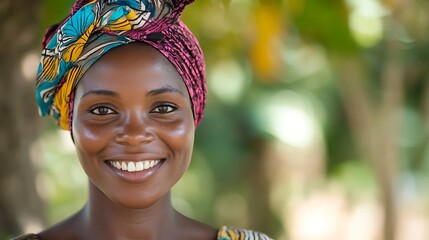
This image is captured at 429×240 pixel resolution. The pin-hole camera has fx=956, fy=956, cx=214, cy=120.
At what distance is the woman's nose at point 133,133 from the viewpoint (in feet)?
9.95

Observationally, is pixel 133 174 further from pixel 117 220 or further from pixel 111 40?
pixel 111 40

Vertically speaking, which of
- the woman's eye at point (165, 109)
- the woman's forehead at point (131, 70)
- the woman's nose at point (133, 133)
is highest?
the woman's forehead at point (131, 70)

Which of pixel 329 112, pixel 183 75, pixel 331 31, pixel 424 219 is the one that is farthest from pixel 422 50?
pixel 183 75

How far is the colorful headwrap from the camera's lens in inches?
120

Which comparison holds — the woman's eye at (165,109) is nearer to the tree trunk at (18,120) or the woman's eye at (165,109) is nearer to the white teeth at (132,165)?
the white teeth at (132,165)

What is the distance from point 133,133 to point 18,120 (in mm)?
2010

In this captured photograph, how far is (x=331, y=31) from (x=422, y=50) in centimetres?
534

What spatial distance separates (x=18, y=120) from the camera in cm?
490

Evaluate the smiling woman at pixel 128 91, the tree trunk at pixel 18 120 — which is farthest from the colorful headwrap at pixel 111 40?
the tree trunk at pixel 18 120

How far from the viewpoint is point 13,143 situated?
491cm

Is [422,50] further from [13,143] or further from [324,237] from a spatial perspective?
[13,143]

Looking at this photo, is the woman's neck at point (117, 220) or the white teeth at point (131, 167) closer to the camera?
the white teeth at point (131, 167)

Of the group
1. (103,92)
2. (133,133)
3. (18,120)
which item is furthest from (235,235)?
(18,120)

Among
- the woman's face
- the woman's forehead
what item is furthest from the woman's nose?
the woman's forehead
